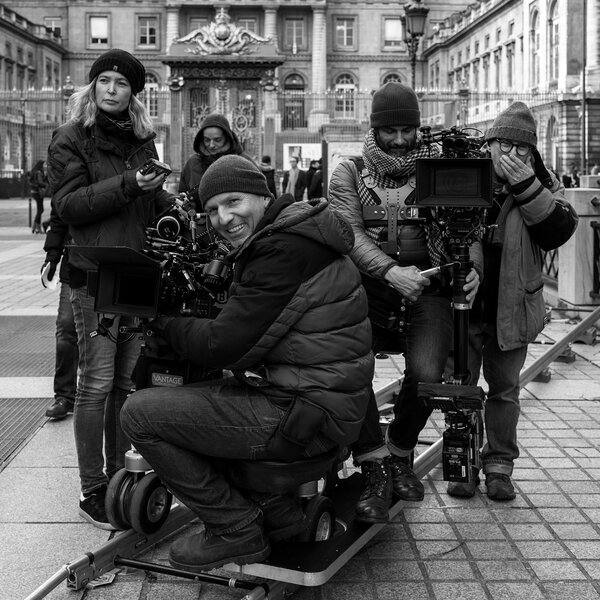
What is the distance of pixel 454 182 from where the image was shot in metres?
3.96

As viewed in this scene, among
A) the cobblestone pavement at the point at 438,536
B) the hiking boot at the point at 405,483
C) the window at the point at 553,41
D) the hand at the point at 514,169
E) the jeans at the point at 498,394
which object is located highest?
the window at the point at 553,41

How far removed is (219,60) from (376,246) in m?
30.5

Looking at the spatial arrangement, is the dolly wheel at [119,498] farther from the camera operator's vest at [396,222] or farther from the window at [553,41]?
the window at [553,41]

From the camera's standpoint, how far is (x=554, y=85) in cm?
4581

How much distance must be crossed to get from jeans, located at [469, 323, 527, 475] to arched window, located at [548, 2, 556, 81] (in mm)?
44273

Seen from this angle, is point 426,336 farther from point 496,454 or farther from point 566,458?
point 566,458

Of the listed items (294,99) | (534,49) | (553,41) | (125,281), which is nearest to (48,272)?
(125,281)

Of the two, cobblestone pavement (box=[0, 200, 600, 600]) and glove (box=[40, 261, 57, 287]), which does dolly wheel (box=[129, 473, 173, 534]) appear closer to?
cobblestone pavement (box=[0, 200, 600, 600])

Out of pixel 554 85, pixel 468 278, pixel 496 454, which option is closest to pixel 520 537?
pixel 496 454

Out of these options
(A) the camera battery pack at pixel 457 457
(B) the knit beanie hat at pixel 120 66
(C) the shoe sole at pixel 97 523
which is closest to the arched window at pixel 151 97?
(B) the knit beanie hat at pixel 120 66

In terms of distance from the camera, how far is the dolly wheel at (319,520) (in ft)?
11.3

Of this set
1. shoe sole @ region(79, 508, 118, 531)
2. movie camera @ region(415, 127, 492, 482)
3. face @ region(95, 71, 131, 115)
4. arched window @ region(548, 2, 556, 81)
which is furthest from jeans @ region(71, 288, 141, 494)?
arched window @ region(548, 2, 556, 81)

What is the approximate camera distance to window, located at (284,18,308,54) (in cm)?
7175

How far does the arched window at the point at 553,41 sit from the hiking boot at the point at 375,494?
4526 centimetres
